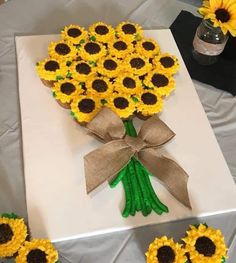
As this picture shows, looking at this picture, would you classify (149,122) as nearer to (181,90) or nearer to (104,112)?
(104,112)

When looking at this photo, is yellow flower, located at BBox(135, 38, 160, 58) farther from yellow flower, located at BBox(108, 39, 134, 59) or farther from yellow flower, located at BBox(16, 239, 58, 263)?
yellow flower, located at BBox(16, 239, 58, 263)

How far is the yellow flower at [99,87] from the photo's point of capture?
80cm

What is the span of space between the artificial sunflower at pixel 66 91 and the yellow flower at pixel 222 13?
13.3 inches

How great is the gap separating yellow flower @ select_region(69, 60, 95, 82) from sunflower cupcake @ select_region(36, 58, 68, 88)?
0.02 metres

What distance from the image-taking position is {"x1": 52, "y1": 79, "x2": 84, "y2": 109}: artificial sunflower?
79 cm

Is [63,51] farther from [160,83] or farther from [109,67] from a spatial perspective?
[160,83]

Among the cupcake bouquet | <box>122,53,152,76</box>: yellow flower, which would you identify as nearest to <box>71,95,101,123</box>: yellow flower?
the cupcake bouquet

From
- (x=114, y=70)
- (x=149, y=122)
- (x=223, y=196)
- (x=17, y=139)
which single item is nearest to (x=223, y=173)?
(x=223, y=196)

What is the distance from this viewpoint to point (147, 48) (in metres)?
0.90

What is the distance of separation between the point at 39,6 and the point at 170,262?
2.73 feet

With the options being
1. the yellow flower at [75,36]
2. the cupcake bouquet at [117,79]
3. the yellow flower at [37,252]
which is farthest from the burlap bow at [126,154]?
the yellow flower at [75,36]

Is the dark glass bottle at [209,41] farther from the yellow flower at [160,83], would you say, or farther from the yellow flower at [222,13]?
the yellow flower at [160,83]

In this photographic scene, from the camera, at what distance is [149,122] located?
0.73m

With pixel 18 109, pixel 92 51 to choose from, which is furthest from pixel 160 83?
pixel 18 109
